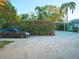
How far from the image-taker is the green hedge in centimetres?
4184

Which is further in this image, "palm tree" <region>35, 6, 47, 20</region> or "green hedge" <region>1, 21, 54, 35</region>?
"palm tree" <region>35, 6, 47, 20</region>

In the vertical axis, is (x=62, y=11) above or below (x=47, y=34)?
above

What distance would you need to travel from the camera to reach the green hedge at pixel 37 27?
137 ft

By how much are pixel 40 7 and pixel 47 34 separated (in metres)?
30.6

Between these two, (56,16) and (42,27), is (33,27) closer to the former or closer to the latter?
(42,27)

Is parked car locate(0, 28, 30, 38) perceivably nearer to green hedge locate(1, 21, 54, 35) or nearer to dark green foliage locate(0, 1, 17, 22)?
green hedge locate(1, 21, 54, 35)

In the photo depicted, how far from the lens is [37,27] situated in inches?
1666

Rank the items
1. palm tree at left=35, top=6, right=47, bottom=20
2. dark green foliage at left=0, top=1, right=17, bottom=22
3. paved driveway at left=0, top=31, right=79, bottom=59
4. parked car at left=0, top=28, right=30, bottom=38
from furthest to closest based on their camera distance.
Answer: palm tree at left=35, top=6, right=47, bottom=20 → dark green foliage at left=0, top=1, right=17, bottom=22 → parked car at left=0, top=28, right=30, bottom=38 → paved driveway at left=0, top=31, right=79, bottom=59

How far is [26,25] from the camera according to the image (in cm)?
4256

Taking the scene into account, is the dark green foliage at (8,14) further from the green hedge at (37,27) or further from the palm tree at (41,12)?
the palm tree at (41,12)

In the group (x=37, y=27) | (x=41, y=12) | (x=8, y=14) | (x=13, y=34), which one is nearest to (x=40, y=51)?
(x=13, y=34)

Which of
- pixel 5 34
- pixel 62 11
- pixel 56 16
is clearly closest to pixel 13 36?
pixel 5 34

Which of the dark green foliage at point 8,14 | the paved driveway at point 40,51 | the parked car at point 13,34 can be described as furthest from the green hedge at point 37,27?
the paved driveway at point 40,51

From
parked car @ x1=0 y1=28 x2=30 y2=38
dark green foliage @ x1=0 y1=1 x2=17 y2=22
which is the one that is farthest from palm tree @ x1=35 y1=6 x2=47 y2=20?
parked car @ x1=0 y1=28 x2=30 y2=38
